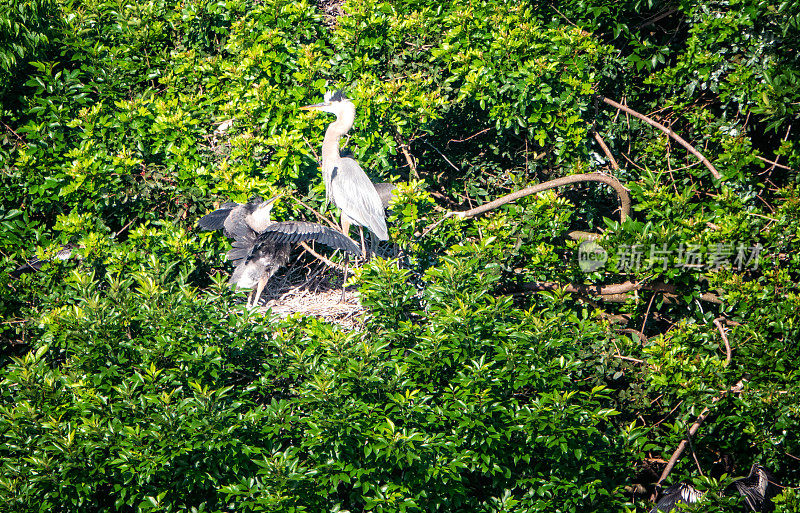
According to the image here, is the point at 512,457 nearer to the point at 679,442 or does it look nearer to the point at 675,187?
the point at 679,442

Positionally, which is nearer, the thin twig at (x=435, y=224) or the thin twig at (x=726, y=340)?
the thin twig at (x=726, y=340)

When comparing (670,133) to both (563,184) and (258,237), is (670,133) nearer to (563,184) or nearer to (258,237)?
(563,184)

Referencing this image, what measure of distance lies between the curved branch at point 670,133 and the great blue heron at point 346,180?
2.07 metres

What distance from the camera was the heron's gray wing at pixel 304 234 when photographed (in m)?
4.51

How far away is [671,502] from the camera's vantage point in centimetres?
372

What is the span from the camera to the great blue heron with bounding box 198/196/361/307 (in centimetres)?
458

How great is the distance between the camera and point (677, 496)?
12.2 feet

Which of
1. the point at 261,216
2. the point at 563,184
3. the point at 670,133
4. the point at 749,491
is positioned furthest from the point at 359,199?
the point at 749,491

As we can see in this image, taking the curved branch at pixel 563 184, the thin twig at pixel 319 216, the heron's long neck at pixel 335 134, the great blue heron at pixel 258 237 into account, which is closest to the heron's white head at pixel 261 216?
the great blue heron at pixel 258 237

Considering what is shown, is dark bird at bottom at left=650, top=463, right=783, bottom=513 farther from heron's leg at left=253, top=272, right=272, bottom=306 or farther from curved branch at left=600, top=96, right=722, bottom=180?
heron's leg at left=253, top=272, right=272, bottom=306

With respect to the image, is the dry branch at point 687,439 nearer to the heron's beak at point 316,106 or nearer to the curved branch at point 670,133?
the curved branch at point 670,133

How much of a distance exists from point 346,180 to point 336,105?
2.04ft

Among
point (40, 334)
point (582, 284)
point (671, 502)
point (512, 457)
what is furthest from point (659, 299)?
point (40, 334)

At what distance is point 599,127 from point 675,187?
0.89m
